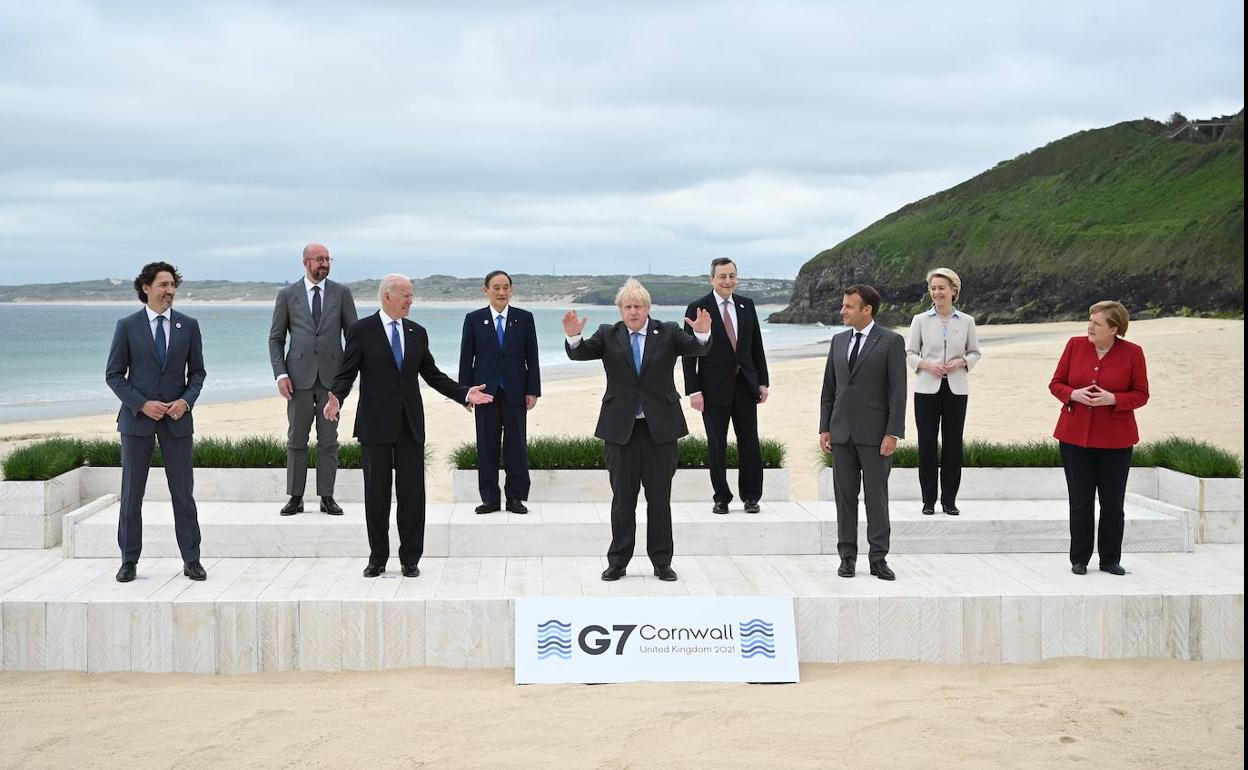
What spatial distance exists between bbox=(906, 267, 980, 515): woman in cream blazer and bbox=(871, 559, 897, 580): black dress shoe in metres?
1.11

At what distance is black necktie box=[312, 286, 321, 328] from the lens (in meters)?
6.80

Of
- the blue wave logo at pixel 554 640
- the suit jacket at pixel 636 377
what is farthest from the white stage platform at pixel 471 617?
the suit jacket at pixel 636 377

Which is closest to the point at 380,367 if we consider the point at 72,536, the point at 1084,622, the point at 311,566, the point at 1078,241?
the point at 311,566

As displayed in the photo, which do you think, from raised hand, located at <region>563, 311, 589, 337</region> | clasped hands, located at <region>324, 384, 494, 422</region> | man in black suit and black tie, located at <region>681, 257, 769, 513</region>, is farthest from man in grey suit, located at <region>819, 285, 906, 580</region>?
clasped hands, located at <region>324, 384, 494, 422</region>

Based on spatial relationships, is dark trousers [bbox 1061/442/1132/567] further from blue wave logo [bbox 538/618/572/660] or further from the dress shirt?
the dress shirt

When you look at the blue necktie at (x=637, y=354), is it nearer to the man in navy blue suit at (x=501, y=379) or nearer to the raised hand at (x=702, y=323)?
the raised hand at (x=702, y=323)

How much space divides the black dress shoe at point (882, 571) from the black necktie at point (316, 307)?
12.1 feet

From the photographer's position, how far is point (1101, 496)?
604 cm

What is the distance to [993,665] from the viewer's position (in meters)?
5.31

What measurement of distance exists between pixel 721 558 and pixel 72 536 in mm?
3793

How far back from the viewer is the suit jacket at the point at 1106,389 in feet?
19.1

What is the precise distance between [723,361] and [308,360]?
8.64 ft

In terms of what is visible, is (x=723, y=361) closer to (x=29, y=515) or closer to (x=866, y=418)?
(x=866, y=418)

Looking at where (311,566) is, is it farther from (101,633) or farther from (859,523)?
(859,523)
